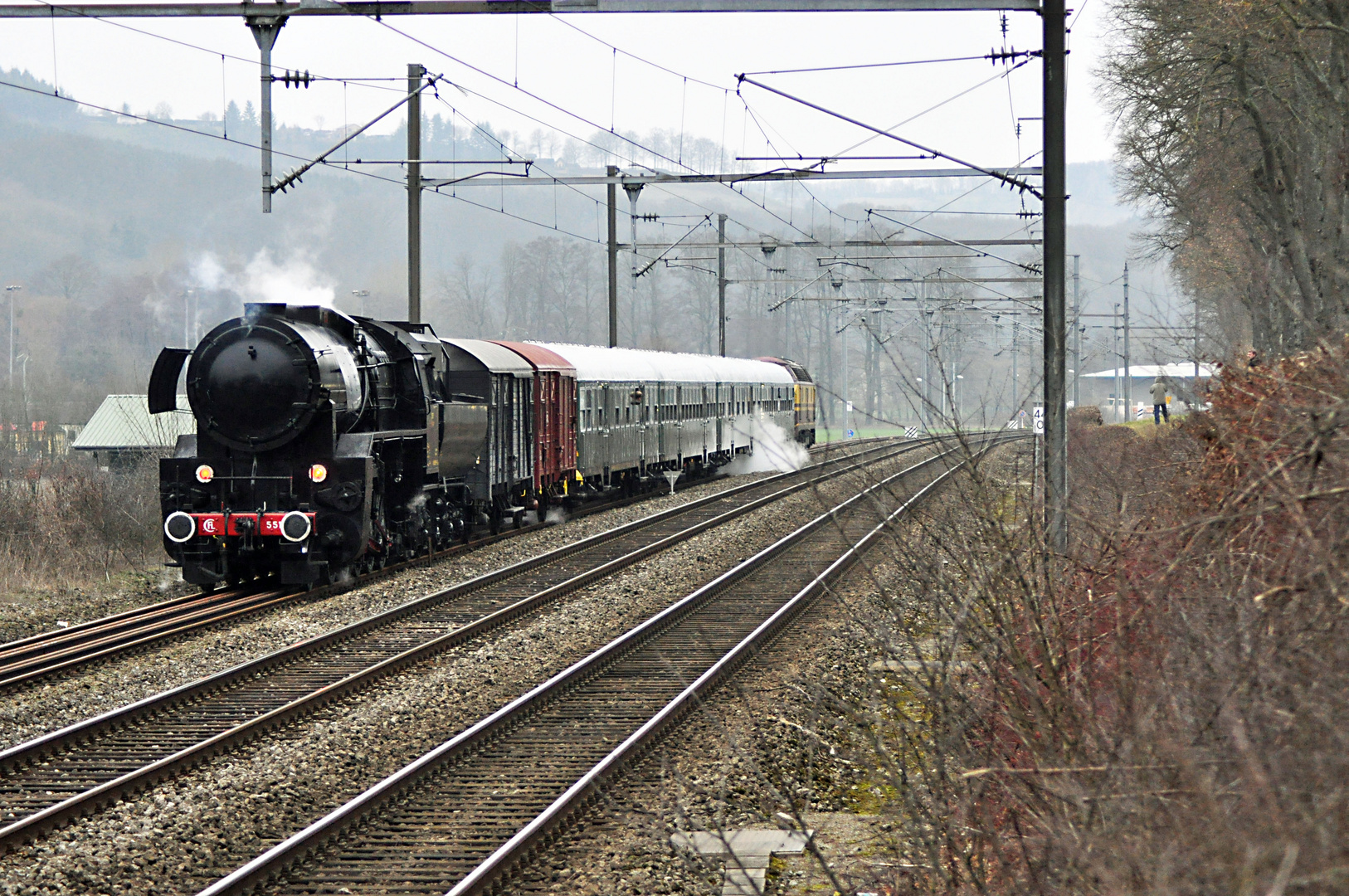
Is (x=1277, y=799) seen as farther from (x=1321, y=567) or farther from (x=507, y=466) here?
(x=507, y=466)

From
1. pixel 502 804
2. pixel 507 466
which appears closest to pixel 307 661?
pixel 502 804

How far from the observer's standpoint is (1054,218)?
42.5 ft

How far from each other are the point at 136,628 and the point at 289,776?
20.2 ft

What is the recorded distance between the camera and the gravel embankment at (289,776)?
6.80 m

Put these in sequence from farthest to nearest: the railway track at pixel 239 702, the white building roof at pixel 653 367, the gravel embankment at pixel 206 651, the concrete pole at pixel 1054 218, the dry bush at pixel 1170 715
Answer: the white building roof at pixel 653 367, the concrete pole at pixel 1054 218, the gravel embankment at pixel 206 651, the railway track at pixel 239 702, the dry bush at pixel 1170 715

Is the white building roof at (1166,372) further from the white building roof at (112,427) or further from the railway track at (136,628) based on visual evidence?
the white building roof at (112,427)

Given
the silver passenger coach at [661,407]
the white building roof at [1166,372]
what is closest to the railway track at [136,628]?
the white building roof at [1166,372]

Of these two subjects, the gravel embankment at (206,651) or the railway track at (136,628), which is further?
the railway track at (136,628)

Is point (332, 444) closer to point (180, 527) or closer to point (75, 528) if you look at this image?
point (180, 527)

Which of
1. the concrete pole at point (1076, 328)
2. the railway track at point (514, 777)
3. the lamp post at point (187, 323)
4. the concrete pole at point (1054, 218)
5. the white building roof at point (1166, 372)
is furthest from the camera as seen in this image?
the lamp post at point (187, 323)

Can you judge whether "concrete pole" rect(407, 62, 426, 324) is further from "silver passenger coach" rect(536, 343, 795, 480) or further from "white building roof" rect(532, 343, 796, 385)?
"silver passenger coach" rect(536, 343, 795, 480)

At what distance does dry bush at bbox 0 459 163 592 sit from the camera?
18.9m

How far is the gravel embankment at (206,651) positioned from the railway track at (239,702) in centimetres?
41

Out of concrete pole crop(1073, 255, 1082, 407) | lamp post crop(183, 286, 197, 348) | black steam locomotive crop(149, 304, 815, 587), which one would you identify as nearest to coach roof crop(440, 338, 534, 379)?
black steam locomotive crop(149, 304, 815, 587)
